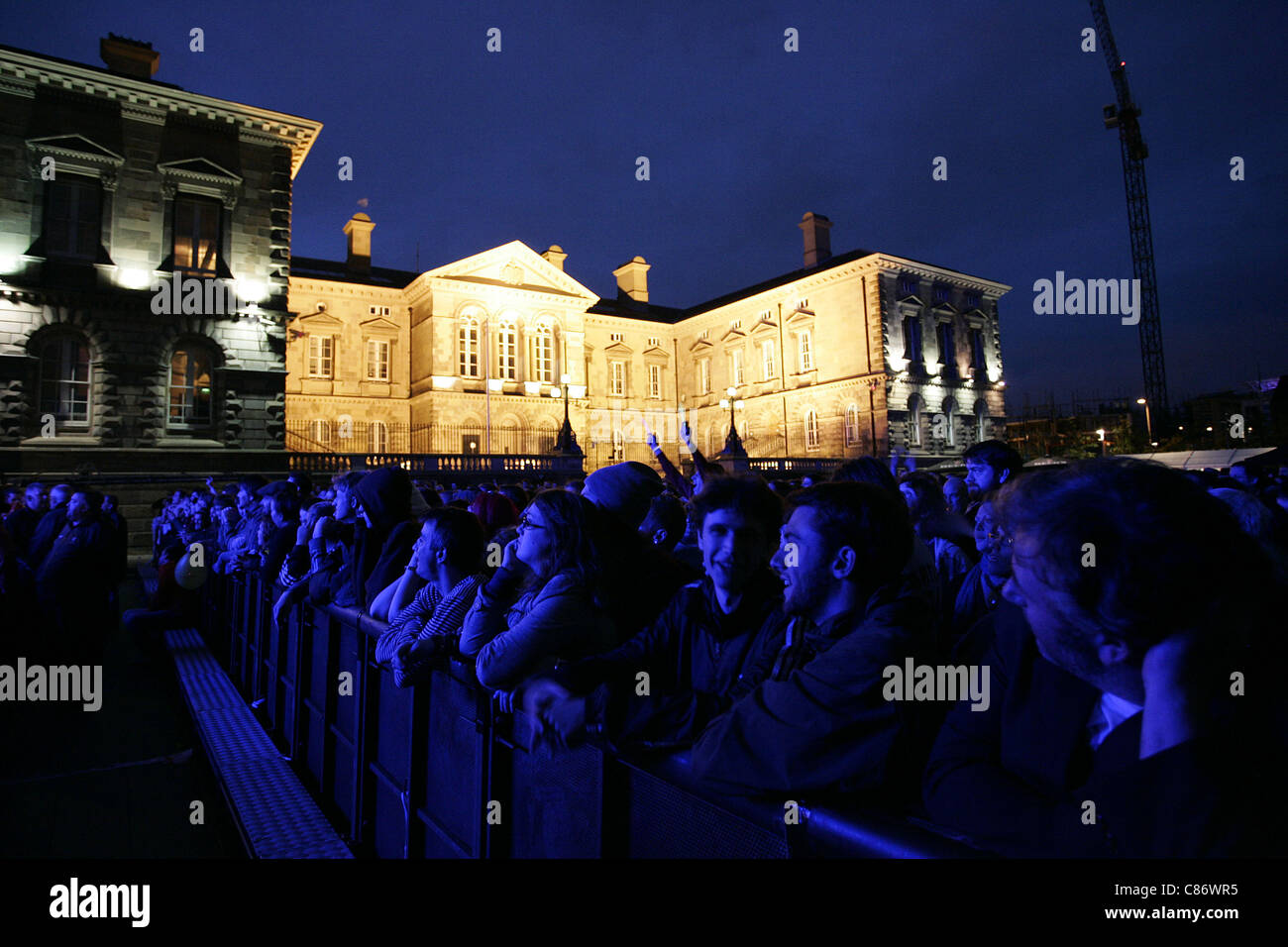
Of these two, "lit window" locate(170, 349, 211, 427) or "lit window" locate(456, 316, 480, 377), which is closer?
"lit window" locate(170, 349, 211, 427)

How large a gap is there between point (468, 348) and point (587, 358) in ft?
29.4

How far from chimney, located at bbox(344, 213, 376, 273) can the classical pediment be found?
18.8 ft

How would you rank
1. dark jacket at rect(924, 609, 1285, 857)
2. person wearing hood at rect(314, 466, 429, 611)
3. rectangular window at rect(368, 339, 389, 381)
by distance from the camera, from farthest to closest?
rectangular window at rect(368, 339, 389, 381), person wearing hood at rect(314, 466, 429, 611), dark jacket at rect(924, 609, 1285, 857)

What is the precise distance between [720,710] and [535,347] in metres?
36.5

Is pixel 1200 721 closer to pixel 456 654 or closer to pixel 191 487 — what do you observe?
pixel 456 654

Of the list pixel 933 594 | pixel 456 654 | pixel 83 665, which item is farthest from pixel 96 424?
pixel 933 594

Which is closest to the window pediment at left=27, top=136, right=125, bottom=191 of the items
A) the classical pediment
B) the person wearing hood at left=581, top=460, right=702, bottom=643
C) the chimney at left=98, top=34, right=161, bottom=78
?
A: the chimney at left=98, top=34, right=161, bottom=78

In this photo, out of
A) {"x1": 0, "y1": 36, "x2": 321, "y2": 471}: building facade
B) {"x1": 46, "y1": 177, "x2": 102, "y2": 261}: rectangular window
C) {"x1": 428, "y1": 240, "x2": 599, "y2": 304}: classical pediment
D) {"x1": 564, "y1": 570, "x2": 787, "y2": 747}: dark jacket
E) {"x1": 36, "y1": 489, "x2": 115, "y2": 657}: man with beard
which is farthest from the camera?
{"x1": 428, "y1": 240, "x2": 599, "y2": 304}: classical pediment

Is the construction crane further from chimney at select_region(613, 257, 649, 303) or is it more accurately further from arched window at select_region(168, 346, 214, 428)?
arched window at select_region(168, 346, 214, 428)

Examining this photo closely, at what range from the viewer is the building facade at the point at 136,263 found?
61.9 feet

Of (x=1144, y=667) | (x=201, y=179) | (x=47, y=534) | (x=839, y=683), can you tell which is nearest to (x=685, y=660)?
(x=839, y=683)

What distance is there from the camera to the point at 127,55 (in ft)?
73.0

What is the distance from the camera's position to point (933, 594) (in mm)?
3311

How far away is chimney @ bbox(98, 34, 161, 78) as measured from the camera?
72.2ft
